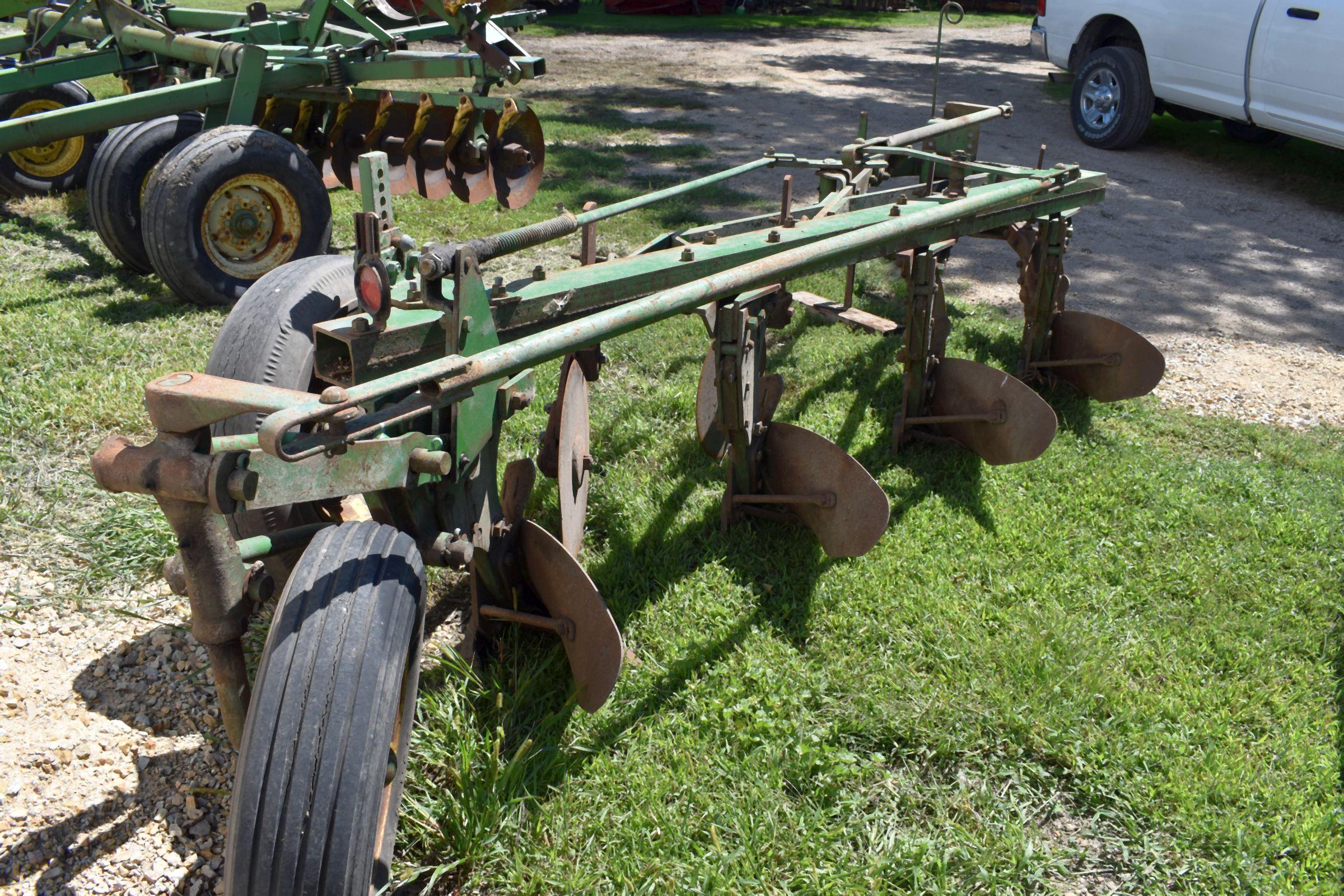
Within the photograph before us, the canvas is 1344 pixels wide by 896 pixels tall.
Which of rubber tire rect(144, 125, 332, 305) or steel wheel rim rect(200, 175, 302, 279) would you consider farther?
steel wheel rim rect(200, 175, 302, 279)

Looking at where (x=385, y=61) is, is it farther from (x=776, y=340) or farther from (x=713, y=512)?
(x=713, y=512)

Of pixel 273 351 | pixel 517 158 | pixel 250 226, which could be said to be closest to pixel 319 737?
pixel 273 351

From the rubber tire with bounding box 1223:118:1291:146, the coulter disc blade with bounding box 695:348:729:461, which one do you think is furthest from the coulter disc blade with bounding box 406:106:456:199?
the rubber tire with bounding box 1223:118:1291:146

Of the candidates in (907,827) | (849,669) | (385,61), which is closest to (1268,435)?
(849,669)

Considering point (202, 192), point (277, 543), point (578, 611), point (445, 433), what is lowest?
point (578, 611)

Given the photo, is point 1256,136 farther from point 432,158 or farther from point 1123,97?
point 432,158

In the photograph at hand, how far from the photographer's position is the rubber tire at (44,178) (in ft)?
23.1

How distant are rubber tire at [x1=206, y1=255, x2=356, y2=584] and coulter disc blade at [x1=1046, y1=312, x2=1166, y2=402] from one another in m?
3.19

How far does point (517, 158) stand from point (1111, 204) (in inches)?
174

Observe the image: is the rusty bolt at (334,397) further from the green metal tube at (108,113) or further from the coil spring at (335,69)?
the coil spring at (335,69)

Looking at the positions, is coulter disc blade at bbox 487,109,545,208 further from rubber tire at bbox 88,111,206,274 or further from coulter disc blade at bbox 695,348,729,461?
coulter disc blade at bbox 695,348,729,461

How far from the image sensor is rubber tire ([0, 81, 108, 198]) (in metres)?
7.03

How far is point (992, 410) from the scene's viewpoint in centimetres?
392

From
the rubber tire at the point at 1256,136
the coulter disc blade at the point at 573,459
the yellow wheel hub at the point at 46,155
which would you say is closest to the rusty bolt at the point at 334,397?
the coulter disc blade at the point at 573,459
